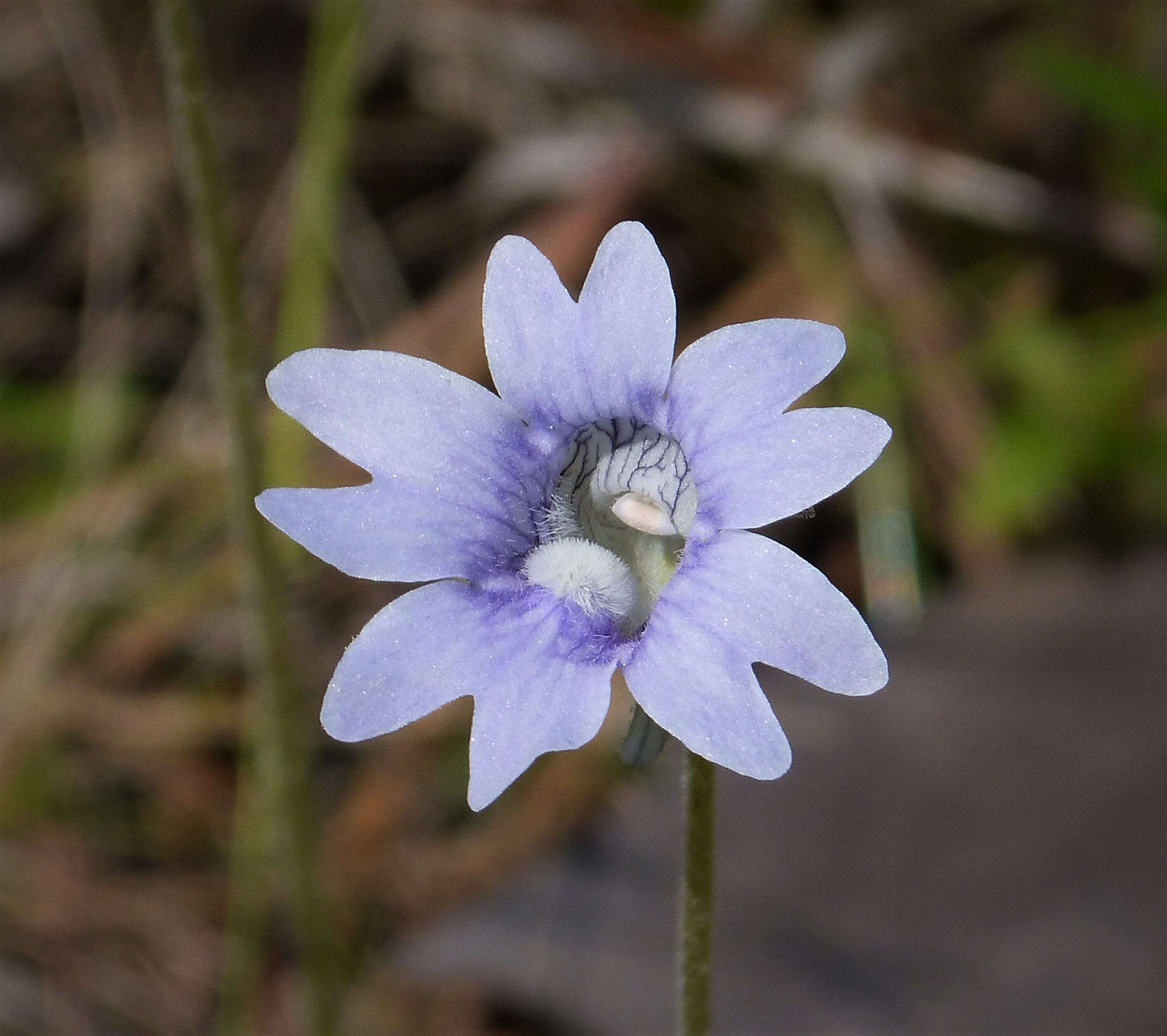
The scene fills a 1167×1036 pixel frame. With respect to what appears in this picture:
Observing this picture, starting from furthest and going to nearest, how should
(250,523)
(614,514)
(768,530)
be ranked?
(768,530), (250,523), (614,514)

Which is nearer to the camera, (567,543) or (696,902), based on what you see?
(696,902)

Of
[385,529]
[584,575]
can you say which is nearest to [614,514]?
[584,575]

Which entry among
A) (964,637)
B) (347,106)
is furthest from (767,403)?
(347,106)

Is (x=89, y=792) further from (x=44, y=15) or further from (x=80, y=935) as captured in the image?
(x=44, y=15)

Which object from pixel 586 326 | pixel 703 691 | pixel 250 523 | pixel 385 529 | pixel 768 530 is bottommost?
pixel 703 691

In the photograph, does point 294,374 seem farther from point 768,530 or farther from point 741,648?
point 768,530

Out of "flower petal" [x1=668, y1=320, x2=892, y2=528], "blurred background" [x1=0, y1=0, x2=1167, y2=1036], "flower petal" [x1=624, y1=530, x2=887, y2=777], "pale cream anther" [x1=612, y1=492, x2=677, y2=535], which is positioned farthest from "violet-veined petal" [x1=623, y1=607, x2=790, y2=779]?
"blurred background" [x1=0, y1=0, x2=1167, y2=1036]
